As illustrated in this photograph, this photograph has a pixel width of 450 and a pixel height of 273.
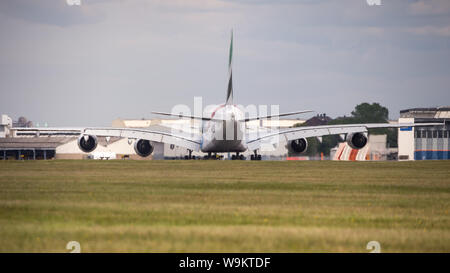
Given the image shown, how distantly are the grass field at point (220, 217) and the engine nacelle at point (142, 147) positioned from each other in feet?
121

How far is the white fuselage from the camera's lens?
55250 mm

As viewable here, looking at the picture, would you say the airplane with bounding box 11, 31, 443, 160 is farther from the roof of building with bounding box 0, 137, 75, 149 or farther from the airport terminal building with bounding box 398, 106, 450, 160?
the airport terminal building with bounding box 398, 106, 450, 160

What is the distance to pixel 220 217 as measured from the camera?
15250mm

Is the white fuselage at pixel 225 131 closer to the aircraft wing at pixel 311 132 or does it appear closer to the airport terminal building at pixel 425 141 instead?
the aircraft wing at pixel 311 132

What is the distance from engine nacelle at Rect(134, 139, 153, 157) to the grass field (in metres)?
36.9

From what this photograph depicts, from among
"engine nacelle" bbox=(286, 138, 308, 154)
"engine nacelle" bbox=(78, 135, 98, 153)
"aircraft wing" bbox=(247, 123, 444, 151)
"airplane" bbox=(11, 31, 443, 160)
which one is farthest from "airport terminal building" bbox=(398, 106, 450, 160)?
"engine nacelle" bbox=(78, 135, 98, 153)

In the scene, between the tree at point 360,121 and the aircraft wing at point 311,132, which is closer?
the aircraft wing at point 311,132

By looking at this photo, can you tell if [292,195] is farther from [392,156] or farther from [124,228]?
[392,156]

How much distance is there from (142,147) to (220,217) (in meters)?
47.7

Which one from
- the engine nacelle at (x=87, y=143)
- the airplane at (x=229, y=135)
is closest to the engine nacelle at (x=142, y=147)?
the airplane at (x=229, y=135)

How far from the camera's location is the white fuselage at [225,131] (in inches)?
2175

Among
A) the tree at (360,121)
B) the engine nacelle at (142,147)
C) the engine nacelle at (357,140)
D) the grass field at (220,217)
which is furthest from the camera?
the tree at (360,121)
